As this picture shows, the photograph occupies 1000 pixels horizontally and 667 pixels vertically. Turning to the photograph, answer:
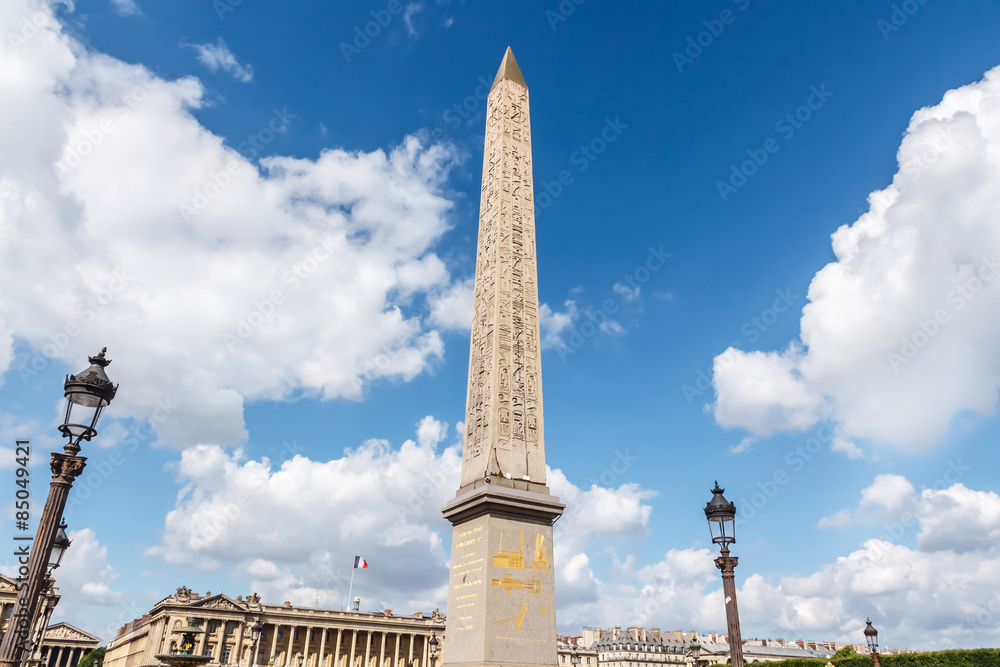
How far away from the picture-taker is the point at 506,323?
13.7 m

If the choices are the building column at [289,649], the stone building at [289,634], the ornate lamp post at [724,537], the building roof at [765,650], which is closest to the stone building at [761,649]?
the building roof at [765,650]

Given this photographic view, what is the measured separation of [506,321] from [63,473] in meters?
8.43

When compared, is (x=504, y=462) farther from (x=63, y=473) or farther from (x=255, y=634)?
(x=255, y=634)

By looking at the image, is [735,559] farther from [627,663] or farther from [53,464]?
[627,663]

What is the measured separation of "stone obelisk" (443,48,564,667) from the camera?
1097 centimetres

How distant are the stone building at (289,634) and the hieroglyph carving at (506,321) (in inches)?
2972

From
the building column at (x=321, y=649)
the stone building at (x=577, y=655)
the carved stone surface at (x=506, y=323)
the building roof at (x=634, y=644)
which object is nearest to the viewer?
the carved stone surface at (x=506, y=323)

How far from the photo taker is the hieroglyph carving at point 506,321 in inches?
498

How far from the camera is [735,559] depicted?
12117mm

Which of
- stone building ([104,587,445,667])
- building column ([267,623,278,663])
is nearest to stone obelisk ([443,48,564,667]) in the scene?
stone building ([104,587,445,667])

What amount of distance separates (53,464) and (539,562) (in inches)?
296

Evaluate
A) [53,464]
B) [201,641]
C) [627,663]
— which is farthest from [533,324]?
[627,663]

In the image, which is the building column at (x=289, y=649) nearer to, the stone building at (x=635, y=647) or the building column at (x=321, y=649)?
the building column at (x=321, y=649)

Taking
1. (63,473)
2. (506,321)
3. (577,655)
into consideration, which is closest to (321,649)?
(577,655)
